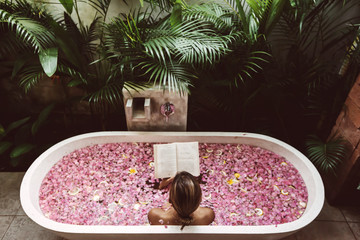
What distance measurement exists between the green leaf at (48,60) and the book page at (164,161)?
3.14 feet

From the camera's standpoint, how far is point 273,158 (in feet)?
7.48

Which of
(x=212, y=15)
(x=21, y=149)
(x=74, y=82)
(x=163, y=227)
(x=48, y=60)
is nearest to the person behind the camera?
(x=163, y=227)

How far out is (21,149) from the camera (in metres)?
2.39

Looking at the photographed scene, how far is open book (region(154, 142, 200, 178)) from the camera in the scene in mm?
1828

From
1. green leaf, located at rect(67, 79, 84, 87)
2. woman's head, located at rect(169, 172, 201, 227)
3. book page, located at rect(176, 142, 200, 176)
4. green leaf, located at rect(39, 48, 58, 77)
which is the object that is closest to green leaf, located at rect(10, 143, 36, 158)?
green leaf, located at rect(67, 79, 84, 87)

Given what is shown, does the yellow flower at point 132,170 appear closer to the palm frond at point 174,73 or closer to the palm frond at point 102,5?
the palm frond at point 174,73

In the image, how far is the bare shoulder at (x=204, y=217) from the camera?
5.47 feet

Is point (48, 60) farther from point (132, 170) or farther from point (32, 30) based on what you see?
point (132, 170)

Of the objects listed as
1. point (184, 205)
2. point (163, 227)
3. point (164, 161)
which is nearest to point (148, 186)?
point (164, 161)

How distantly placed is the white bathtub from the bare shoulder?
0.05 m

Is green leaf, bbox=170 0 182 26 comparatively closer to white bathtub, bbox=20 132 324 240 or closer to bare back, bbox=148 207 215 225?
white bathtub, bbox=20 132 324 240

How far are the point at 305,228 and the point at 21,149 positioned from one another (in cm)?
256

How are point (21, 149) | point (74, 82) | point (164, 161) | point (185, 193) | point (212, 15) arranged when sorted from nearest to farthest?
1. point (185, 193)
2. point (164, 161)
3. point (212, 15)
4. point (74, 82)
5. point (21, 149)

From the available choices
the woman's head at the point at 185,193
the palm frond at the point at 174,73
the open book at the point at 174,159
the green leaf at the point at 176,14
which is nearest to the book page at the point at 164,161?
the open book at the point at 174,159
